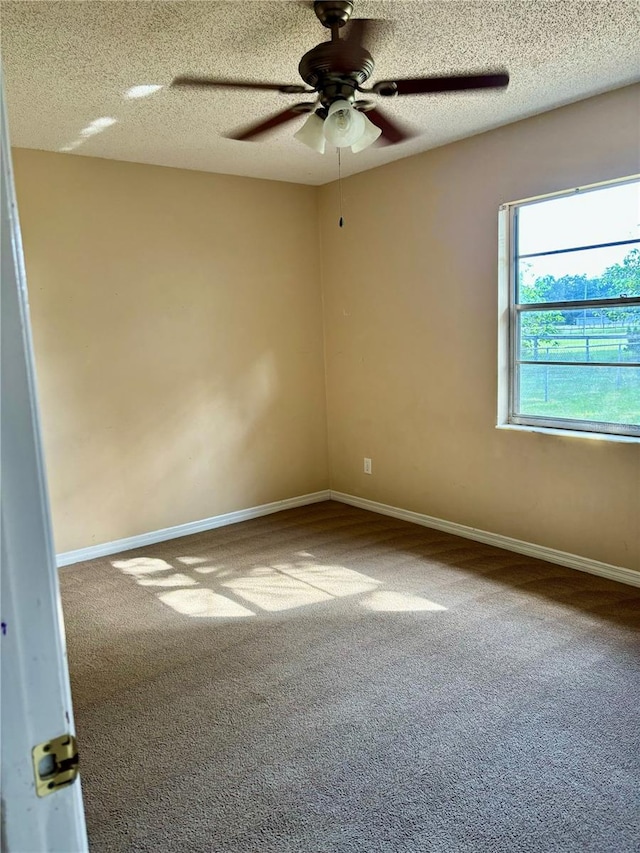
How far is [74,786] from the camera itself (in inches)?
29.3

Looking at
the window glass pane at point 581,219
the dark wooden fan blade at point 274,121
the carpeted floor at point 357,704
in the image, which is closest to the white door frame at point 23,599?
the carpeted floor at point 357,704

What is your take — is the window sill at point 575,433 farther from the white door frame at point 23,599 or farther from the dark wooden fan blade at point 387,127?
the white door frame at point 23,599

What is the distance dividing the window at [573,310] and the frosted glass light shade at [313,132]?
1.72 metres

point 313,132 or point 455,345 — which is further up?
point 313,132

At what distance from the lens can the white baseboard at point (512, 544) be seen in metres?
3.40

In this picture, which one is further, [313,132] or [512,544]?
[512,544]

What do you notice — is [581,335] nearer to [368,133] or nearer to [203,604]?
[368,133]

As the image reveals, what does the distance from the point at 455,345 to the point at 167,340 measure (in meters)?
2.04

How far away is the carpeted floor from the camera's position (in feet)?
5.94

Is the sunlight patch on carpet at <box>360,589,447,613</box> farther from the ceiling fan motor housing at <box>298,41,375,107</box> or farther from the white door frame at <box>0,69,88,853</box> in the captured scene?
the white door frame at <box>0,69,88,853</box>

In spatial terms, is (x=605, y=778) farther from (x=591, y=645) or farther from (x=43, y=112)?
(x=43, y=112)

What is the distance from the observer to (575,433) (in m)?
3.51

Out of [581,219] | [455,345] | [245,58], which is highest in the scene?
[245,58]

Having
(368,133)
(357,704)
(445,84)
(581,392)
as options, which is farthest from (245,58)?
(357,704)
